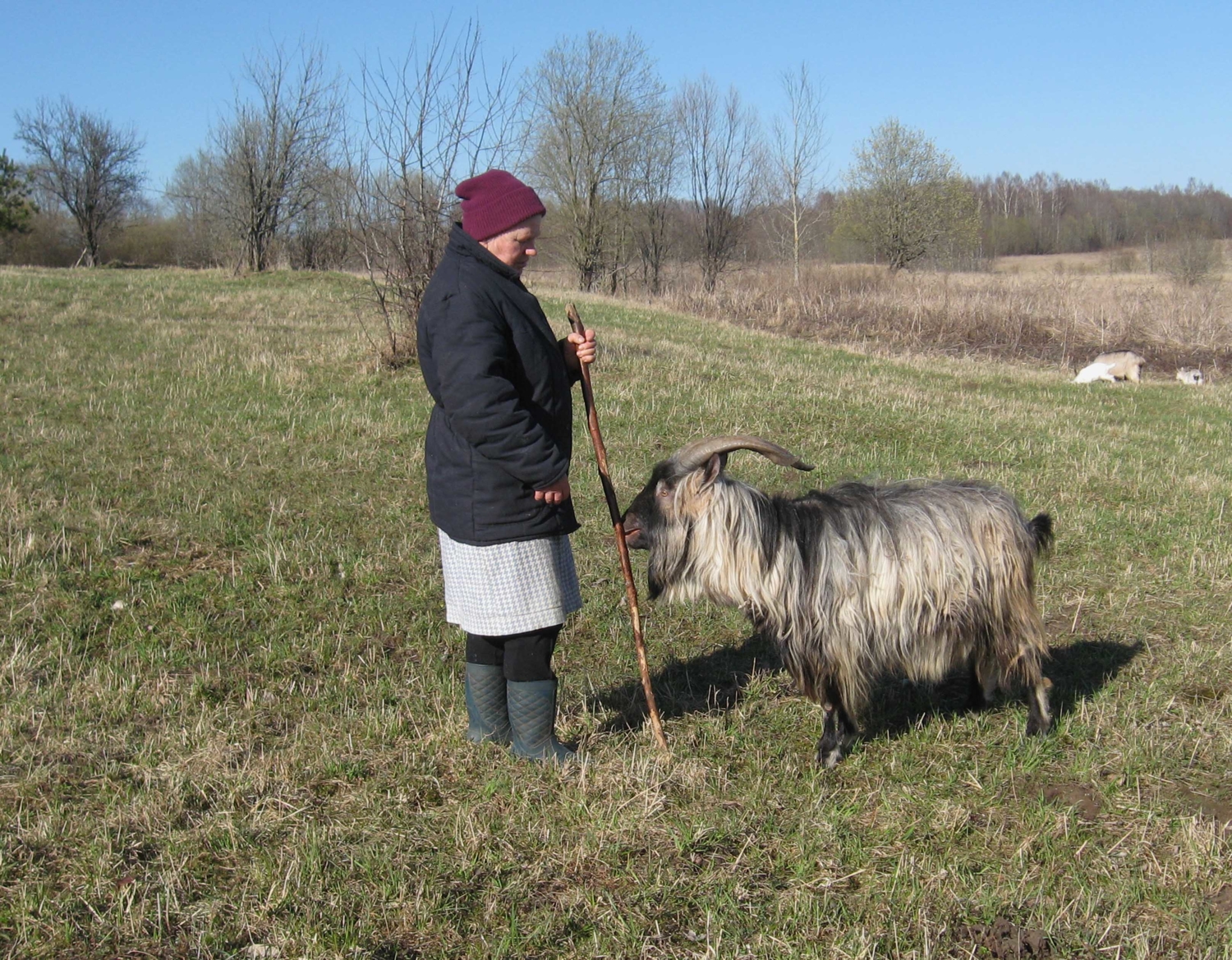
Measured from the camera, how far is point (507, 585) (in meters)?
3.88

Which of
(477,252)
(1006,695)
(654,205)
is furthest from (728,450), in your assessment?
(654,205)

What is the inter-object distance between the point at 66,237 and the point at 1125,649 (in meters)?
57.0

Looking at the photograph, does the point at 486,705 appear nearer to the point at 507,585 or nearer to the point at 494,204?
the point at 507,585

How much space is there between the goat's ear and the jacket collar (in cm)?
116

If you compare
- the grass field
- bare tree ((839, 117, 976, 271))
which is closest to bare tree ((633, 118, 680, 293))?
bare tree ((839, 117, 976, 271))

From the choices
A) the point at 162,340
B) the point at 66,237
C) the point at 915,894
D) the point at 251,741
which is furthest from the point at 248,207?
the point at 915,894

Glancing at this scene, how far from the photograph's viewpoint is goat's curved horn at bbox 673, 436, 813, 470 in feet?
13.1

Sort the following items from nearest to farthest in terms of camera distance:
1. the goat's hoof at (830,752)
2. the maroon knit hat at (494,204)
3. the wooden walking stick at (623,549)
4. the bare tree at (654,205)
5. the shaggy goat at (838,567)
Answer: the maroon knit hat at (494,204)
the wooden walking stick at (623,549)
the shaggy goat at (838,567)
the goat's hoof at (830,752)
the bare tree at (654,205)

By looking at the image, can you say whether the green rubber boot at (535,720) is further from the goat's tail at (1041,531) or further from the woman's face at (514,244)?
the goat's tail at (1041,531)

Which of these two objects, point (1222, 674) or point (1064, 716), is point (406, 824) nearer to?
point (1064, 716)

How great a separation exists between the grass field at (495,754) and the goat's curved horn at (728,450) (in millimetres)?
1322

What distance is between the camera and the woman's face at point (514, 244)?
377cm

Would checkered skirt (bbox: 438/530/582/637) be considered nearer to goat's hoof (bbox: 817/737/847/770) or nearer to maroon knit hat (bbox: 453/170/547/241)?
maroon knit hat (bbox: 453/170/547/241)

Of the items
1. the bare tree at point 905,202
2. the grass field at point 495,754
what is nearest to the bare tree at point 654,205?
the bare tree at point 905,202
